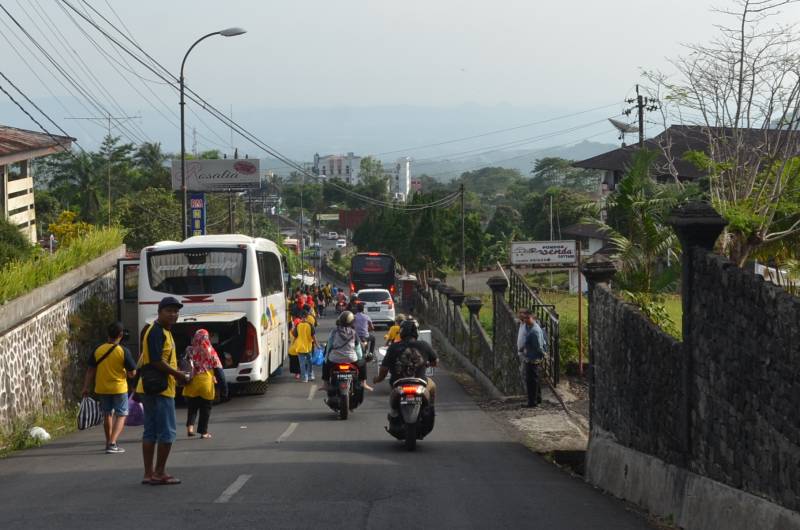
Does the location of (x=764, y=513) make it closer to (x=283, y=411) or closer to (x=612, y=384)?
(x=612, y=384)

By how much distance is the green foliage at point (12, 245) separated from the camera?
78.8 feet

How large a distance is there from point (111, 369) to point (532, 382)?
8224 mm

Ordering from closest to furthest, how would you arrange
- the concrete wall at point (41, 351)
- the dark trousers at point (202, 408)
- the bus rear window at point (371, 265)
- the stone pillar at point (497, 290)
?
the dark trousers at point (202, 408)
the concrete wall at point (41, 351)
the stone pillar at point (497, 290)
the bus rear window at point (371, 265)

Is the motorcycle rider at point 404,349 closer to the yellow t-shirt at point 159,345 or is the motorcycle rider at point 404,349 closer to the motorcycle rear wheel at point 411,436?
the motorcycle rear wheel at point 411,436

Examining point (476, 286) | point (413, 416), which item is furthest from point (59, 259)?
point (476, 286)

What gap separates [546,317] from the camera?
893 inches

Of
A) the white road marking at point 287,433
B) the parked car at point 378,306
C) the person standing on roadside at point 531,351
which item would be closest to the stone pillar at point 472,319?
the person standing on roadside at point 531,351

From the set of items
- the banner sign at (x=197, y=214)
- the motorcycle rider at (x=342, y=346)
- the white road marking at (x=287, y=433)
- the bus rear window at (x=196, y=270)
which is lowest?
the white road marking at (x=287, y=433)

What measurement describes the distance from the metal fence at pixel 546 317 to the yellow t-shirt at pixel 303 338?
5.05m

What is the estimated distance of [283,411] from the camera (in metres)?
19.8

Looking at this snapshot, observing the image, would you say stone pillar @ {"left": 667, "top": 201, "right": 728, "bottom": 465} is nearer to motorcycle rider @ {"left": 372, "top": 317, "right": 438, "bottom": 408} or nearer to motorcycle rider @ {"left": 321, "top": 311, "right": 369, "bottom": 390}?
motorcycle rider @ {"left": 372, "top": 317, "right": 438, "bottom": 408}

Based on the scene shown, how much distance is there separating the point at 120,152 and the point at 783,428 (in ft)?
341

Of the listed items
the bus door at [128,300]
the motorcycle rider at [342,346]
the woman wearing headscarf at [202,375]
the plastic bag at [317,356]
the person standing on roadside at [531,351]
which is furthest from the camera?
the plastic bag at [317,356]

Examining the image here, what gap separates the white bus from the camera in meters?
21.2
